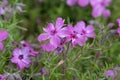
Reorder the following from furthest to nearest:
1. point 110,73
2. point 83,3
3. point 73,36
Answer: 1. point 83,3
2. point 110,73
3. point 73,36

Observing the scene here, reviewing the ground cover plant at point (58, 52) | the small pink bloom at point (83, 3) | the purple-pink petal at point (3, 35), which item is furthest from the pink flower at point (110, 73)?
the small pink bloom at point (83, 3)

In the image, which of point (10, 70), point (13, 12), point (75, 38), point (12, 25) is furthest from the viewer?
point (13, 12)

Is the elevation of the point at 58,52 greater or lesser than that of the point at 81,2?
lesser

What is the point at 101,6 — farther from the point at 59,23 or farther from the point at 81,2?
the point at 59,23

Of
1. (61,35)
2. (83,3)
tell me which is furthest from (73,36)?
(83,3)

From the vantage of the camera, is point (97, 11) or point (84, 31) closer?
point (84, 31)

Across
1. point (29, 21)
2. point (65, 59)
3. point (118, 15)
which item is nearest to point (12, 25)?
point (65, 59)

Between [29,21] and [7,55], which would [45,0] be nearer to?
[29,21]

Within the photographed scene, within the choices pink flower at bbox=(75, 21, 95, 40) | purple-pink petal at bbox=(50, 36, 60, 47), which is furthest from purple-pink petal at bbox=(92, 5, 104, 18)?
purple-pink petal at bbox=(50, 36, 60, 47)
